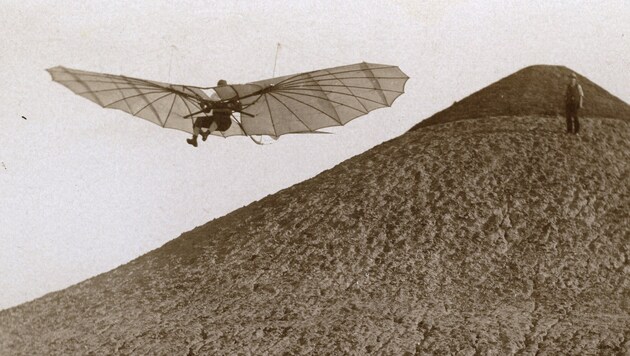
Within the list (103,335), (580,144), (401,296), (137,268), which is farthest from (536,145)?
(103,335)

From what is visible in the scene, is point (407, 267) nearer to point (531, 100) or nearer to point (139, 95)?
point (139, 95)

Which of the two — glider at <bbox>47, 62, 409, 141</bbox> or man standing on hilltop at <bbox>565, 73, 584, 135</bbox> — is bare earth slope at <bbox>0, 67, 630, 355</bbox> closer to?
man standing on hilltop at <bbox>565, 73, 584, 135</bbox>

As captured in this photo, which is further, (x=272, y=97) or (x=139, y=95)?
(x=272, y=97)

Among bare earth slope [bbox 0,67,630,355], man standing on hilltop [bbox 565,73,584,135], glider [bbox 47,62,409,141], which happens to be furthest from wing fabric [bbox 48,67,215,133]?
man standing on hilltop [bbox 565,73,584,135]

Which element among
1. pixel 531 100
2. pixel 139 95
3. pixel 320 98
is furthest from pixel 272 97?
pixel 531 100

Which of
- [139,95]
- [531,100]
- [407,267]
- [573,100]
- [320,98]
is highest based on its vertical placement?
[139,95]

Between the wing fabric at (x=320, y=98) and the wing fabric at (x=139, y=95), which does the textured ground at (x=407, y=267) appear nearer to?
the wing fabric at (x=320, y=98)

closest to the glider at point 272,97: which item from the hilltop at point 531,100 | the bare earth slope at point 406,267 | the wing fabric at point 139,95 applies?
the wing fabric at point 139,95
